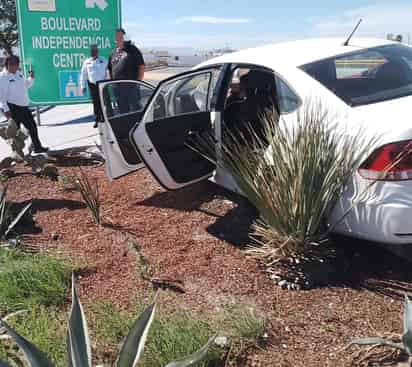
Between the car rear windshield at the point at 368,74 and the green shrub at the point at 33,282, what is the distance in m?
2.45

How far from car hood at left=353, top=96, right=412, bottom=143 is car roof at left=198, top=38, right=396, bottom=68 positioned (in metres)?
0.82

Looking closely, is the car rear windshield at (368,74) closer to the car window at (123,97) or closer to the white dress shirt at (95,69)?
the car window at (123,97)

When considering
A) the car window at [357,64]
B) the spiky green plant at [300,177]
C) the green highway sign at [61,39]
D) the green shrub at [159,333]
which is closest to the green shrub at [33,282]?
the green shrub at [159,333]

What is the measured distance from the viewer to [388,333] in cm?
283

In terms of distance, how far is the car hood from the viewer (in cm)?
320

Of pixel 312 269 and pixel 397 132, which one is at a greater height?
pixel 397 132

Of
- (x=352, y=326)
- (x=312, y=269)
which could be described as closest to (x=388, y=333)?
(x=352, y=326)

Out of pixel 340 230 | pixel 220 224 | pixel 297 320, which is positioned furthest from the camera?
pixel 220 224

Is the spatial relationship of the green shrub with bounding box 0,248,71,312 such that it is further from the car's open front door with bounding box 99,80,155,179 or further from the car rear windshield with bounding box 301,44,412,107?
the car rear windshield with bounding box 301,44,412,107

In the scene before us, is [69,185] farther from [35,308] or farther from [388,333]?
[388,333]

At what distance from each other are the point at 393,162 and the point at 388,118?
34 cm

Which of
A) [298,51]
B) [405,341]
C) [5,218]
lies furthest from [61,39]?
[405,341]

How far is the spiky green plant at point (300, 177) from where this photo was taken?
3.30 meters

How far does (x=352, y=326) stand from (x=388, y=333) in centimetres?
21
